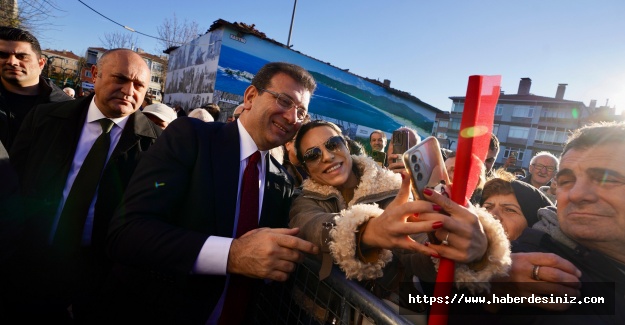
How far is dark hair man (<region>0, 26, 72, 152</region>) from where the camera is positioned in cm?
305

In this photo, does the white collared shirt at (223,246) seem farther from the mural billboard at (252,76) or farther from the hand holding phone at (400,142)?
the mural billboard at (252,76)

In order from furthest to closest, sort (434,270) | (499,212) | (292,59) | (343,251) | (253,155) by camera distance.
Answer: (292,59) → (499,212) → (253,155) → (434,270) → (343,251)

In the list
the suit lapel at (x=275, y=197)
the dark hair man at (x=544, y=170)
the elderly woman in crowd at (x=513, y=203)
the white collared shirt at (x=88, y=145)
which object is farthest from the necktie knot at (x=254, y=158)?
the dark hair man at (x=544, y=170)

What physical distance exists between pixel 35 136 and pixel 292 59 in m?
19.2

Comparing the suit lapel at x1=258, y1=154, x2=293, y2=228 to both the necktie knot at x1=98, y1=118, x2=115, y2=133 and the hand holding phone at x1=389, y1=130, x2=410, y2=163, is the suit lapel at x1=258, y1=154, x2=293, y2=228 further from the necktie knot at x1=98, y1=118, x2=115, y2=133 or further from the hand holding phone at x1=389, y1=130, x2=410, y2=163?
the hand holding phone at x1=389, y1=130, x2=410, y2=163

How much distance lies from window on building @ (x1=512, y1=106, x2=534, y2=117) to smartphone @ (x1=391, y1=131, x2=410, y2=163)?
5741 centimetres

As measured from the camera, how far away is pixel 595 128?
65.9 inches

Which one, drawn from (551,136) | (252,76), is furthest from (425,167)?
(551,136)

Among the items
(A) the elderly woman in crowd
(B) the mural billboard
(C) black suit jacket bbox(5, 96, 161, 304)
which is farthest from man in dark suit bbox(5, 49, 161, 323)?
(B) the mural billboard

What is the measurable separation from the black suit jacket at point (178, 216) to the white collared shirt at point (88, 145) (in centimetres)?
62

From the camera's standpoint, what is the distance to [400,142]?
11.3 ft

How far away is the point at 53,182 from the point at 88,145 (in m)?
0.33

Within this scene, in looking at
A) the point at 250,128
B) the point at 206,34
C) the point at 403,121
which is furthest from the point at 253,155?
the point at 403,121

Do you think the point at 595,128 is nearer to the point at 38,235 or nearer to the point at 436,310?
the point at 436,310
